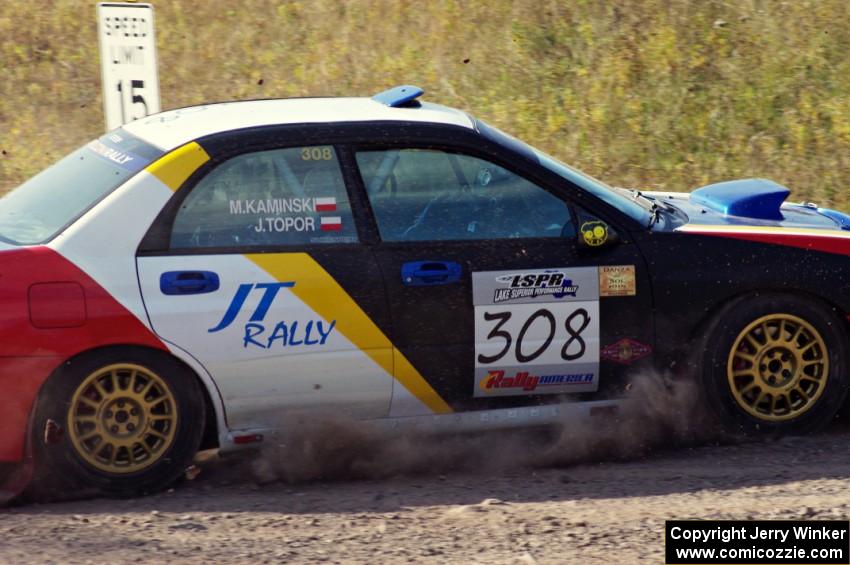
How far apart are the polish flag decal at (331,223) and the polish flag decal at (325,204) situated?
0.04 m

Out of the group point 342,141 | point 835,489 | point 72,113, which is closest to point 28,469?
point 342,141

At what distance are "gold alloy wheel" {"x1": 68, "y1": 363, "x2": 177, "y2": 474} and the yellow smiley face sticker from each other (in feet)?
6.57

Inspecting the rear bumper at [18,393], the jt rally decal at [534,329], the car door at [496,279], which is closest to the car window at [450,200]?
the car door at [496,279]

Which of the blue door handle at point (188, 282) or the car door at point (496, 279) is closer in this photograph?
the blue door handle at point (188, 282)

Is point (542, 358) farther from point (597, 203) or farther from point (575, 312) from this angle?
point (597, 203)

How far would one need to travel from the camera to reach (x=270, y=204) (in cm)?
530

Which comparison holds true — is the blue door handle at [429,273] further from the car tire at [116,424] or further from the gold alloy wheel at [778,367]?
the gold alloy wheel at [778,367]

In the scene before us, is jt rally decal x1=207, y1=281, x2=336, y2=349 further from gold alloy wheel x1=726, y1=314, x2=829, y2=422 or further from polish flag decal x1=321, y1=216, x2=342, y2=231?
gold alloy wheel x1=726, y1=314, x2=829, y2=422

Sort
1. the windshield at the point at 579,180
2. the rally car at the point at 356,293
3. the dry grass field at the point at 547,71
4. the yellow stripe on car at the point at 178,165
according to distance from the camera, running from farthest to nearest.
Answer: the dry grass field at the point at 547,71 < the windshield at the point at 579,180 < the yellow stripe on car at the point at 178,165 < the rally car at the point at 356,293

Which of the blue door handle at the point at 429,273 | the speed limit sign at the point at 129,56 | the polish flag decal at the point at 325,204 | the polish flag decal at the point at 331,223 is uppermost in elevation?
the speed limit sign at the point at 129,56

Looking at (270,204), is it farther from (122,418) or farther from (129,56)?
(129,56)

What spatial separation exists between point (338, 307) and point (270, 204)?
55cm

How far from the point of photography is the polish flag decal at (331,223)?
5340 millimetres

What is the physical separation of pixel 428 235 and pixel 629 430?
137cm
